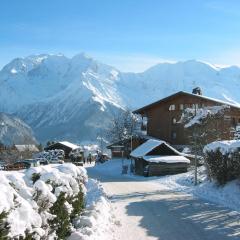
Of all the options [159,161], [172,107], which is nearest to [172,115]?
[172,107]

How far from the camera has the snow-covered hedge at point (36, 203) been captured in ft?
28.3

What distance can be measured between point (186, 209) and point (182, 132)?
5289 centimetres

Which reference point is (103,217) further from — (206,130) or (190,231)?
(206,130)

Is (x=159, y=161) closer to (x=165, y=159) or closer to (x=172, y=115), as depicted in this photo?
(x=165, y=159)

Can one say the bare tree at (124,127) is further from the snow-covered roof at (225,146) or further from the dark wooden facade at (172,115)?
the snow-covered roof at (225,146)

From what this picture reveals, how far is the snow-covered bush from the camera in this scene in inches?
1251

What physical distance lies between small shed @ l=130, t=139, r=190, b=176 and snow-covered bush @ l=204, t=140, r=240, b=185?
1913 centimetres

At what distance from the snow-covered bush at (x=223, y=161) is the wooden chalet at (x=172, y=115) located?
38.8 m

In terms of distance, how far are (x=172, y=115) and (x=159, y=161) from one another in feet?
78.3

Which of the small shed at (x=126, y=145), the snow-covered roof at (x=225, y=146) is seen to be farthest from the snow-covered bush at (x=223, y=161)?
the small shed at (x=126, y=145)

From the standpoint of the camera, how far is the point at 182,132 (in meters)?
77.2

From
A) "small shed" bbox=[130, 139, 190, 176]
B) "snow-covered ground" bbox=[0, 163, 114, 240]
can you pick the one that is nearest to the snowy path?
"snow-covered ground" bbox=[0, 163, 114, 240]

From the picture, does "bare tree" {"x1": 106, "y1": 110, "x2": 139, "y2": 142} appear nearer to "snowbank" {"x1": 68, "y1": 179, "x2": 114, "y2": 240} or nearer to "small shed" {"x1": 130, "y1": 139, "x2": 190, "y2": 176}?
"small shed" {"x1": 130, "y1": 139, "x2": 190, "y2": 176}

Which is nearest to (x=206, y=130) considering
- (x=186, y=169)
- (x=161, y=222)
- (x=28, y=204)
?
(x=186, y=169)
